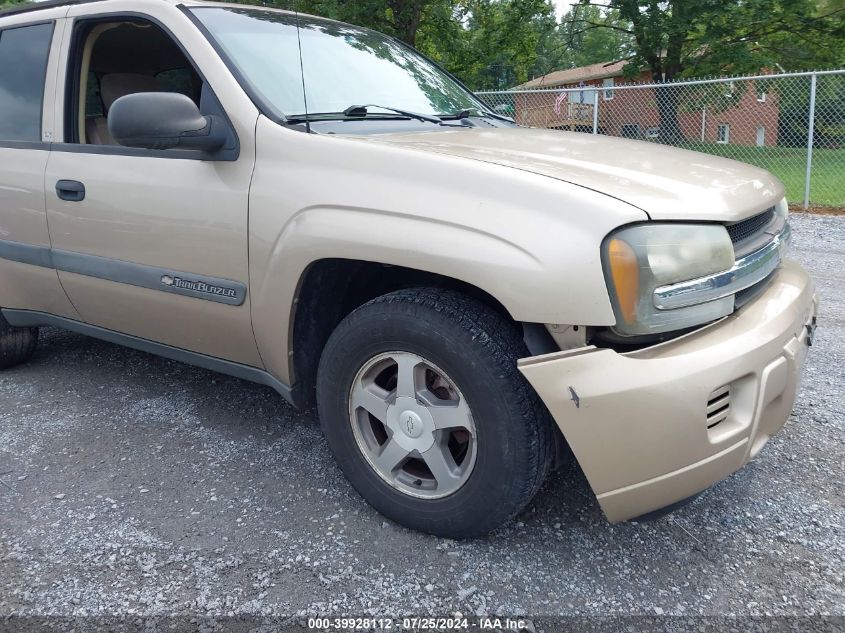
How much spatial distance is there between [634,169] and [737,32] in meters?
20.6

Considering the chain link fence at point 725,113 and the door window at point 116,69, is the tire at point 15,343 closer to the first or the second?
the door window at point 116,69

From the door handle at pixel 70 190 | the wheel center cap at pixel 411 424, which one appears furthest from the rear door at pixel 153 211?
the wheel center cap at pixel 411 424

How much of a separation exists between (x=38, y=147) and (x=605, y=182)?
2.63 meters

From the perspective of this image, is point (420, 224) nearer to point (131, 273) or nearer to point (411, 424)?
point (411, 424)

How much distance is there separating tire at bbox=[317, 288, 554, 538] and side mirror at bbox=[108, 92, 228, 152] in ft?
2.80

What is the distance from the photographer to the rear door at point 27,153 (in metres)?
3.20

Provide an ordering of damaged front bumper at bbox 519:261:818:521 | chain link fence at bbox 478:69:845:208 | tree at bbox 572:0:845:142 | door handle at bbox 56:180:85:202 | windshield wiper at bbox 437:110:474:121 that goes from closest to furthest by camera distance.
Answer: damaged front bumper at bbox 519:261:818:521 < door handle at bbox 56:180:85:202 < windshield wiper at bbox 437:110:474:121 < chain link fence at bbox 478:69:845:208 < tree at bbox 572:0:845:142

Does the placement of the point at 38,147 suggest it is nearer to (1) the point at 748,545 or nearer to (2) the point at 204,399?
(2) the point at 204,399

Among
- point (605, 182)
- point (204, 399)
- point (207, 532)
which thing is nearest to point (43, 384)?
point (204, 399)

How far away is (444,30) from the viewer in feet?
65.3

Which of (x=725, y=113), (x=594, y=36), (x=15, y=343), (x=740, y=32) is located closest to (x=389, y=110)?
(x=15, y=343)

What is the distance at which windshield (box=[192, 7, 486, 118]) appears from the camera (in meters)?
2.64

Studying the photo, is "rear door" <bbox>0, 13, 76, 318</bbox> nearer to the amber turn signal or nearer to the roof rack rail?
the roof rack rail

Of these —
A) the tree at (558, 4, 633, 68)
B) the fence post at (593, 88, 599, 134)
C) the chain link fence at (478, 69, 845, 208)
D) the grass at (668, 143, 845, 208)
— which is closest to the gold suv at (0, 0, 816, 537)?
the chain link fence at (478, 69, 845, 208)
